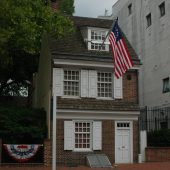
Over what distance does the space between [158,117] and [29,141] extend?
1341 centimetres

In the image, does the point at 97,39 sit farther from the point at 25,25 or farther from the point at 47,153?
the point at 47,153

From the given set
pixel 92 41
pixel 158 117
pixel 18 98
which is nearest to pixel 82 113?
pixel 92 41

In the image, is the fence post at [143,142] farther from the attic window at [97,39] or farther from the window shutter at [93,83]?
the attic window at [97,39]

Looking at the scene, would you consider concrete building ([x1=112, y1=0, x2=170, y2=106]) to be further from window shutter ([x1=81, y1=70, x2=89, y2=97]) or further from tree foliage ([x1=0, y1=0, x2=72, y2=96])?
tree foliage ([x1=0, y1=0, x2=72, y2=96])

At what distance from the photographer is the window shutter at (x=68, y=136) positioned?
24.3m

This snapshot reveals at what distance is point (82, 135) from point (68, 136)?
100 cm

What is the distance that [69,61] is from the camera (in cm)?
2503

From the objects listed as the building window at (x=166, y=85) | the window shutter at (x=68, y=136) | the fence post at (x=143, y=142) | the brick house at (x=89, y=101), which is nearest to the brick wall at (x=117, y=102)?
the brick house at (x=89, y=101)

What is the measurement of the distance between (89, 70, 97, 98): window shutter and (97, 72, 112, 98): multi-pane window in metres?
0.37

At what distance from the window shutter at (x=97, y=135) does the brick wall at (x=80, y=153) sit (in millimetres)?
233

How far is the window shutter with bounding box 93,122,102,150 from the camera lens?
24891 millimetres

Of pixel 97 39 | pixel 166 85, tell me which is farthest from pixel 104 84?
pixel 166 85

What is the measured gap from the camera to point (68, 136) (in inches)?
962

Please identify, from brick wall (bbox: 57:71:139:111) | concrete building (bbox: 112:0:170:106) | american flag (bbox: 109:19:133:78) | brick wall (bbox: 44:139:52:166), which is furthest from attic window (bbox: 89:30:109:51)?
concrete building (bbox: 112:0:170:106)
